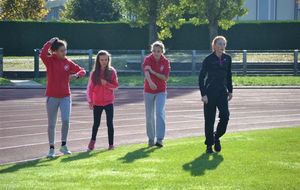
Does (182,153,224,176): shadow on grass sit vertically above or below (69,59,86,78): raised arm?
below

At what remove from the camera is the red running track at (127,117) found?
13.4 m

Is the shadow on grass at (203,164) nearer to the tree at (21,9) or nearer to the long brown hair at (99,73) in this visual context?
the long brown hair at (99,73)

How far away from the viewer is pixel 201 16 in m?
42.2

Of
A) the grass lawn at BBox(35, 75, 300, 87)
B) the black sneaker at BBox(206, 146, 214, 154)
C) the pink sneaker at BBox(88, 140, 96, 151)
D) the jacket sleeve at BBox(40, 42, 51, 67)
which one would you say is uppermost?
the jacket sleeve at BBox(40, 42, 51, 67)

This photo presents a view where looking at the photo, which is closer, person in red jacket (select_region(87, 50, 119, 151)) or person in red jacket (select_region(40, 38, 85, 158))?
person in red jacket (select_region(40, 38, 85, 158))

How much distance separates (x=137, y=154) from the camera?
36.9 ft

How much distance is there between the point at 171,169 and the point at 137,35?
3919 cm

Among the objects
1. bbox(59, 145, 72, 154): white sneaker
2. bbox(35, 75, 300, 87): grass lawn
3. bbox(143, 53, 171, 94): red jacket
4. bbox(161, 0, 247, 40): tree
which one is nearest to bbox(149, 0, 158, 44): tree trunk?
bbox(161, 0, 247, 40): tree

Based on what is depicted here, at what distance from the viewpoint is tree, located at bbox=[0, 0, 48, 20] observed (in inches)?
2373

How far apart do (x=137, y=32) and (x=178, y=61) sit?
12.1 meters

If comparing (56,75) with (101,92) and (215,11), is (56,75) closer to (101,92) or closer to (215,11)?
(101,92)

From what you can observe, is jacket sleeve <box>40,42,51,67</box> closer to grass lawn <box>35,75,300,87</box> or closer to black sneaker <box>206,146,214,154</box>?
black sneaker <box>206,146,214,154</box>

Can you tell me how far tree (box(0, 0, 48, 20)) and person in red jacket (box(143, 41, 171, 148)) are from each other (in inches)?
1934

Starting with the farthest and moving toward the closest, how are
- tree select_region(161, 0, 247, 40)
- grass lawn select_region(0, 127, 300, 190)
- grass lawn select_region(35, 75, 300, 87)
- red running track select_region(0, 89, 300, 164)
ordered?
tree select_region(161, 0, 247, 40)
grass lawn select_region(35, 75, 300, 87)
red running track select_region(0, 89, 300, 164)
grass lawn select_region(0, 127, 300, 190)
